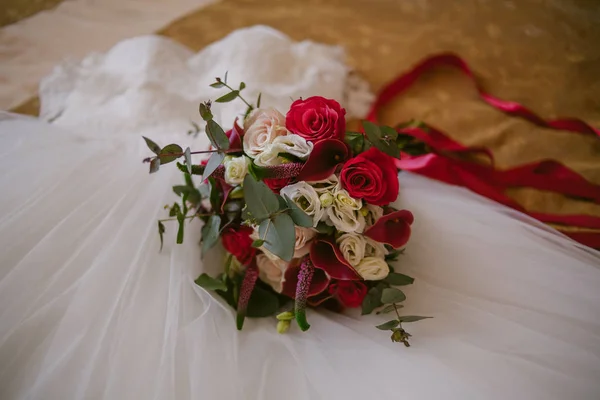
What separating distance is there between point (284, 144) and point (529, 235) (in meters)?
0.44

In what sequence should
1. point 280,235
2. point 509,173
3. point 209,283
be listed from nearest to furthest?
point 280,235
point 209,283
point 509,173

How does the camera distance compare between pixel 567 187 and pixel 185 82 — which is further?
pixel 185 82

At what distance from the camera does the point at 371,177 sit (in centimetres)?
53

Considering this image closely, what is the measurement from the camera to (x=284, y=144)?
1.78 feet

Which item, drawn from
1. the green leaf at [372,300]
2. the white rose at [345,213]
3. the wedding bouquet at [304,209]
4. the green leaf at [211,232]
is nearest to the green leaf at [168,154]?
the wedding bouquet at [304,209]

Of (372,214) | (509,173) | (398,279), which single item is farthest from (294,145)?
(509,173)

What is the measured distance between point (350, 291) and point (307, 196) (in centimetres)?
18

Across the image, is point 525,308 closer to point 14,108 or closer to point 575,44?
point 575,44

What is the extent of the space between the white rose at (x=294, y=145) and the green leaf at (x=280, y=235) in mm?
83

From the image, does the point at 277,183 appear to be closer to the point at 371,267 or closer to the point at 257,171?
the point at 257,171

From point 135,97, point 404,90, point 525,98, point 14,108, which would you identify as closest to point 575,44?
point 525,98

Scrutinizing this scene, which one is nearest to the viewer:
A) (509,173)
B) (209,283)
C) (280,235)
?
(280,235)

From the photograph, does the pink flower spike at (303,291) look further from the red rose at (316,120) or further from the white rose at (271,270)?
the red rose at (316,120)

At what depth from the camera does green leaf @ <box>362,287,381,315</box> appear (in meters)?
0.61
